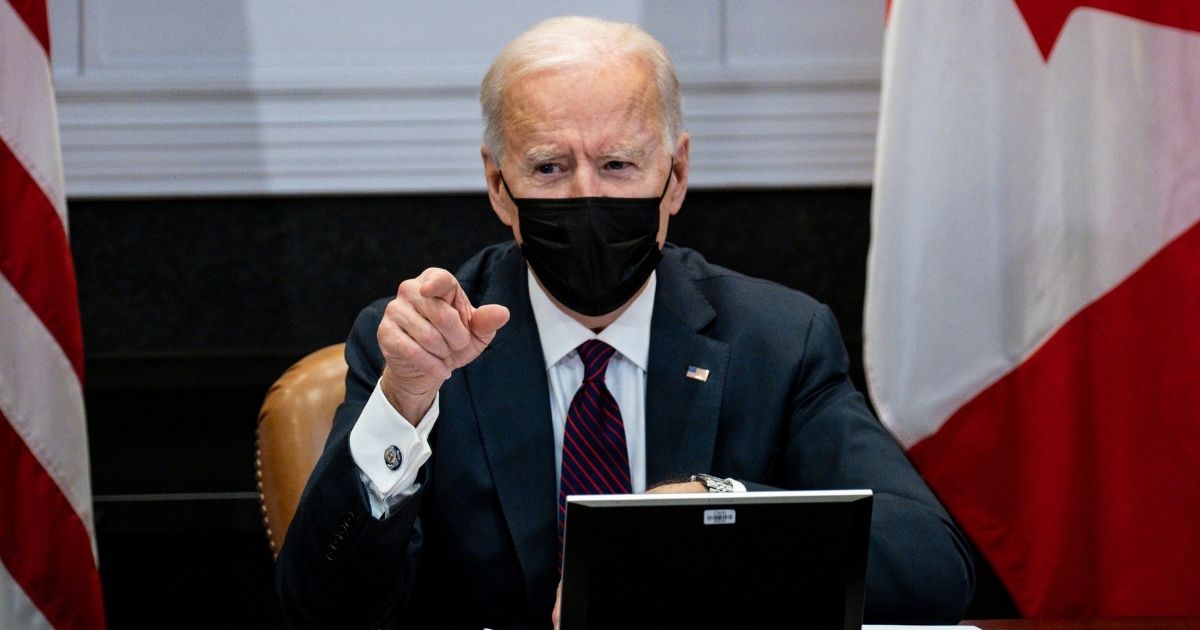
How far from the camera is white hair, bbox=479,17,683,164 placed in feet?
6.08

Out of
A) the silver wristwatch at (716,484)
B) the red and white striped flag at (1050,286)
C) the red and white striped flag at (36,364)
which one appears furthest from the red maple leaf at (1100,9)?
the red and white striped flag at (36,364)

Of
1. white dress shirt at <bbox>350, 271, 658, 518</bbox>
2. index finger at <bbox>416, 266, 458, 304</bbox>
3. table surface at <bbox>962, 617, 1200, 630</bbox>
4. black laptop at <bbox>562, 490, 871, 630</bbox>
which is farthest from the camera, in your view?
white dress shirt at <bbox>350, 271, 658, 518</bbox>

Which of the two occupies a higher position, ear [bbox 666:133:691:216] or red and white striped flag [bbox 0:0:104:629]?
ear [bbox 666:133:691:216]

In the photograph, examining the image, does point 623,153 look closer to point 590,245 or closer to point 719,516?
point 590,245

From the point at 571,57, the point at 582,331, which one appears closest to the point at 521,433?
the point at 582,331

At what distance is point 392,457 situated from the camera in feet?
5.15

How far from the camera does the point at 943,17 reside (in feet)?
8.07

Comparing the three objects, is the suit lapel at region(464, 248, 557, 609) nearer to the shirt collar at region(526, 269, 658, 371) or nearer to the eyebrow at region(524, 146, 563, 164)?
the shirt collar at region(526, 269, 658, 371)

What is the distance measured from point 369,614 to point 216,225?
154 centimetres

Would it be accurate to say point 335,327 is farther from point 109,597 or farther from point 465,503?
point 465,503

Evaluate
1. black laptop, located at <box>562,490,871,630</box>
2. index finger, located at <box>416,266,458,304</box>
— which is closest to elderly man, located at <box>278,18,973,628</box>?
index finger, located at <box>416,266,458,304</box>

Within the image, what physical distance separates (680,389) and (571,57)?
0.54 m

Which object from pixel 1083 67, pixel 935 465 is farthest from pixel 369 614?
pixel 1083 67

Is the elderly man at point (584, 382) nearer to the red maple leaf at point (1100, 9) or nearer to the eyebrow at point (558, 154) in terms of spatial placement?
the eyebrow at point (558, 154)
